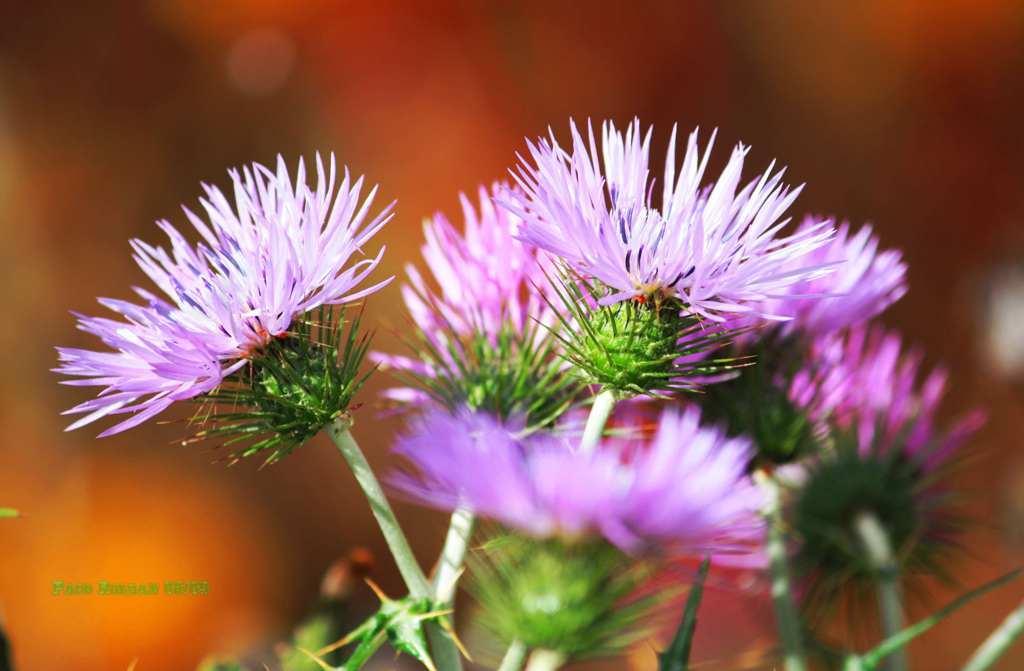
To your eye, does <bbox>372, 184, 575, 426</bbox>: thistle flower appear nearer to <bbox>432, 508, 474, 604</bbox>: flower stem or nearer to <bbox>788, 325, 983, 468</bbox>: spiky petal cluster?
<bbox>432, 508, 474, 604</bbox>: flower stem

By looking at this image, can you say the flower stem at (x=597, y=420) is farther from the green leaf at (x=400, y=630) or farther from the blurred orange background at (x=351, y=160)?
the blurred orange background at (x=351, y=160)

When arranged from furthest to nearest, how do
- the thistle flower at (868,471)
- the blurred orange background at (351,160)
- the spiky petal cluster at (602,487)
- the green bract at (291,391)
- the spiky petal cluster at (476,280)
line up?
the blurred orange background at (351,160), the thistle flower at (868,471), the spiky petal cluster at (476,280), the green bract at (291,391), the spiky petal cluster at (602,487)

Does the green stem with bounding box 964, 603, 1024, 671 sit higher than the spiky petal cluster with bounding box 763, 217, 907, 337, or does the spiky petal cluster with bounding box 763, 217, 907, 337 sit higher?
the spiky petal cluster with bounding box 763, 217, 907, 337

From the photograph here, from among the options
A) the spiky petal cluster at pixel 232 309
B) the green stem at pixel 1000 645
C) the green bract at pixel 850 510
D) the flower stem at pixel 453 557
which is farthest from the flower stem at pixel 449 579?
the green bract at pixel 850 510

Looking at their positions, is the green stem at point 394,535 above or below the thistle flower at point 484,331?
below

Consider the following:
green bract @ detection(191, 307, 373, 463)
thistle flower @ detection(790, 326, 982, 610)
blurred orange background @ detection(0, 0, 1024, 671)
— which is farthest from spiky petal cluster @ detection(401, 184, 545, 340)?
blurred orange background @ detection(0, 0, 1024, 671)

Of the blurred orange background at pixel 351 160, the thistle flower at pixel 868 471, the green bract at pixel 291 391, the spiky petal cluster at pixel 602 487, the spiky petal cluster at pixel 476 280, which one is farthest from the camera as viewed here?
the blurred orange background at pixel 351 160

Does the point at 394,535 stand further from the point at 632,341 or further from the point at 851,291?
the point at 851,291

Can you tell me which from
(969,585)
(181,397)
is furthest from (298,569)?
(181,397)

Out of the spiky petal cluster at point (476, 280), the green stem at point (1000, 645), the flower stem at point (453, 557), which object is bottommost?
the green stem at point (1000, 645)
